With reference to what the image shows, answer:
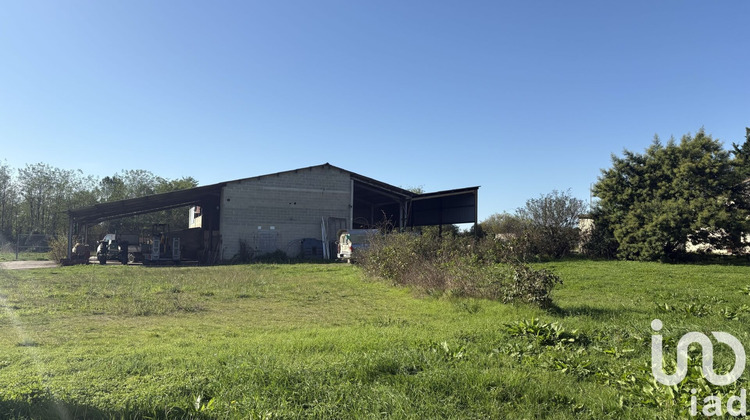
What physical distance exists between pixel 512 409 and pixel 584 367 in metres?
1.43

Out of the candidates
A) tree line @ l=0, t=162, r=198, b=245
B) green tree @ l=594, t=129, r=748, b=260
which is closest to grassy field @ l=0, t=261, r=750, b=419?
green tree @ l=594, t=129, r=748, b=260

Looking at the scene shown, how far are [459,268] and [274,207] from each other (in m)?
20.6

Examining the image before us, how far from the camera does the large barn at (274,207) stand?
27.6m

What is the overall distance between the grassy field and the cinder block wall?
56.8 ft

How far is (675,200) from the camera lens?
21609 millimetres

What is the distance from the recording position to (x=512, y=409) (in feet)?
11.8

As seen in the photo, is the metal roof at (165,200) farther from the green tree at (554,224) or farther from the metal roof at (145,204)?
the green tree at (554,224)

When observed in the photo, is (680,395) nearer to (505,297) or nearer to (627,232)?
(505,297)

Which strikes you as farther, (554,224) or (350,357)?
(554,224)

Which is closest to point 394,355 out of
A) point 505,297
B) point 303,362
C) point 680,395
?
point 303,362

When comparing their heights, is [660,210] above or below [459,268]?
above

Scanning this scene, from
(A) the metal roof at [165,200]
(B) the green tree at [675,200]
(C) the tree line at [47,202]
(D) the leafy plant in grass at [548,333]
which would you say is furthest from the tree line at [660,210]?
(C) the tree line at [47,202]

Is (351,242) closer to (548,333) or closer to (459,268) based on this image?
(459,268)

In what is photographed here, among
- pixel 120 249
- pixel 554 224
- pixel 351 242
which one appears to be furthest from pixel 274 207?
pixel 554 224
